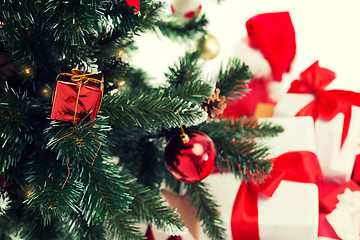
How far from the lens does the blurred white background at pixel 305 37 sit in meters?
0.82

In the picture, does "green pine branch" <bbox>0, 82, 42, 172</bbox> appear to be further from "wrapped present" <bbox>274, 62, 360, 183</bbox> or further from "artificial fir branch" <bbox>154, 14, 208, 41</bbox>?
"wrapped present" <bbox>274, 62, 360, 183</bbox>

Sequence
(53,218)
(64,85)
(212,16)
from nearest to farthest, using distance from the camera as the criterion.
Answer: (64,85) → (53,218) → (212,16)

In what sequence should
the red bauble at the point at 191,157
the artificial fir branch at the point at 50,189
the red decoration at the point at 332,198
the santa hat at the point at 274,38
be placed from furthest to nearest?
the santa hat at the point at 274,38 < the red decoration at the point at 332,198 < the red bauble at the point at 191,157 < the artificial fir branch at the point at 50,189

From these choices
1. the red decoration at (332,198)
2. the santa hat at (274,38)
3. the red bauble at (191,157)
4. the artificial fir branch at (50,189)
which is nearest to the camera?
the artificial fir branch at (50,189)

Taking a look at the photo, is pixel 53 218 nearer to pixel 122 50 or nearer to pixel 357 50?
pixel 122 50

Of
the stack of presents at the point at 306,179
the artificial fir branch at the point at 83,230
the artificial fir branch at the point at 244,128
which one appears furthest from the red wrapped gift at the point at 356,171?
the artificial fir branch at the point at 83,230

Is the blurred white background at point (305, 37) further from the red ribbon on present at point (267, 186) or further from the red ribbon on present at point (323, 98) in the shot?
the red ribbon on present at point (267, 186)

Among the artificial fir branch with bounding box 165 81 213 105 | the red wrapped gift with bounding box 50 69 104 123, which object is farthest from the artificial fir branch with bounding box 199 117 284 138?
the red wrapped gift with bounding box 50 69 104 123

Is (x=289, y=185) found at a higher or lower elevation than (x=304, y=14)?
lower

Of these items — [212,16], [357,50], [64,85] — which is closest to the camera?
[64,85]

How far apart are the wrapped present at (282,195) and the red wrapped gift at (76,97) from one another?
0.32 m

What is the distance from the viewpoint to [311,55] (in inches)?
34.3

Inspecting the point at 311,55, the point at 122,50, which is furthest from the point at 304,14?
the point at 122,50

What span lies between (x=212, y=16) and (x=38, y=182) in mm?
781
